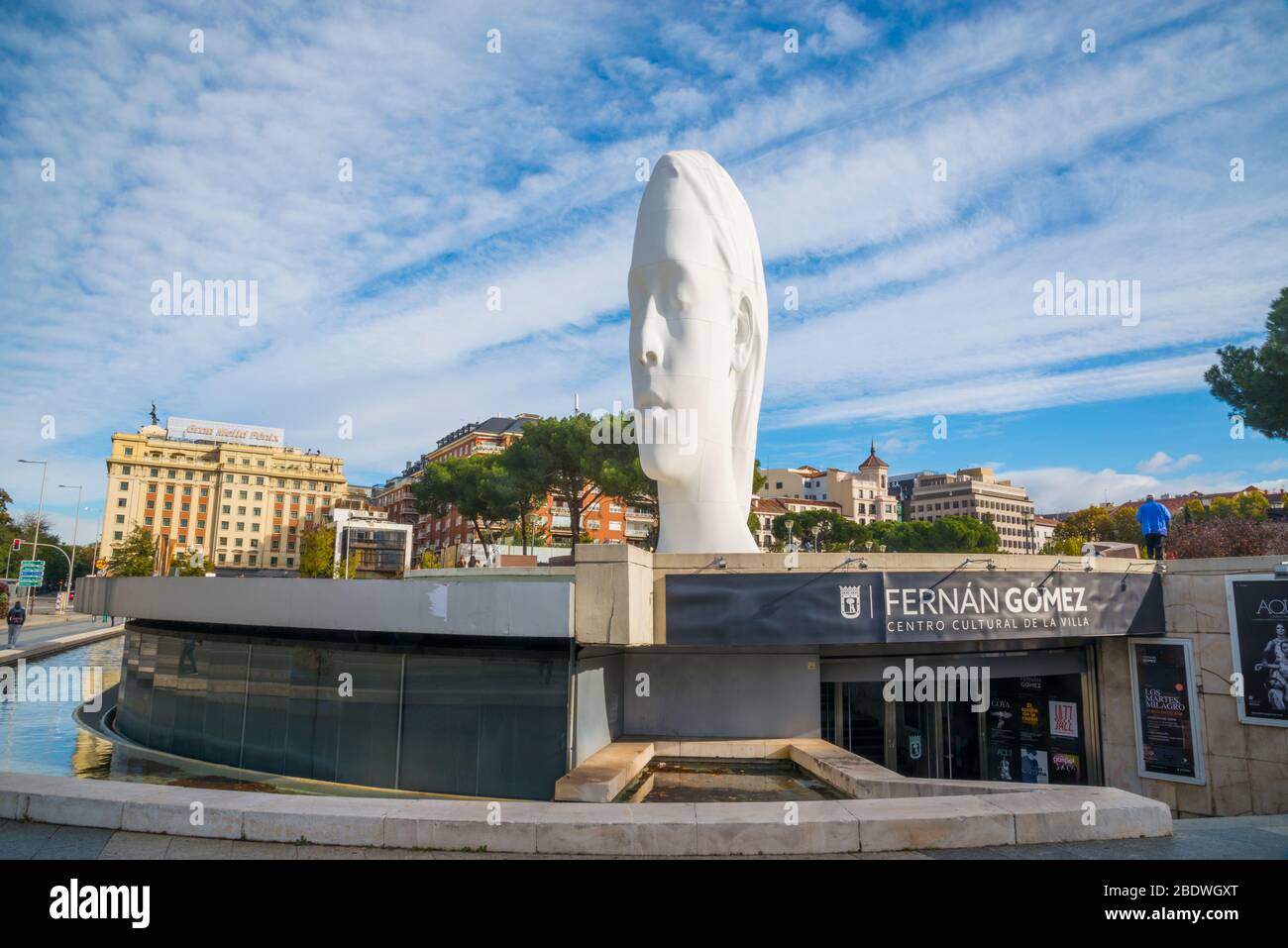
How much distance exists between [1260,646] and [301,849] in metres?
15.5

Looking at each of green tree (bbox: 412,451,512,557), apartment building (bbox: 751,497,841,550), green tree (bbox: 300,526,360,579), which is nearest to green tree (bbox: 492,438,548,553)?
green tree (bbox: 412,451,512,557)

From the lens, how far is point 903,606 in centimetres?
1365

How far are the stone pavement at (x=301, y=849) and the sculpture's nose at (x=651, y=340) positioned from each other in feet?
37.5

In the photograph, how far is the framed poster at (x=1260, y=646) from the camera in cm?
1405

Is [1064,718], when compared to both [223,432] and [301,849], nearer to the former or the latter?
[301,849]

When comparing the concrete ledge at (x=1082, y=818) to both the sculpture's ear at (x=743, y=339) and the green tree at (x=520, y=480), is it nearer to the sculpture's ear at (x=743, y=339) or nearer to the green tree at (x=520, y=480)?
the sculpture's ear at (x=743, y=339)

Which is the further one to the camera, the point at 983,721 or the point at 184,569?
the point at 184,569

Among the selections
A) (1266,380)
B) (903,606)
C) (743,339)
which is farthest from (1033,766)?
(1266,380)

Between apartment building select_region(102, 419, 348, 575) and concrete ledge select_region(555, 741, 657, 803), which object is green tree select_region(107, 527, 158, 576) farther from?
apartment building select_region(102, 419, 348, 575)

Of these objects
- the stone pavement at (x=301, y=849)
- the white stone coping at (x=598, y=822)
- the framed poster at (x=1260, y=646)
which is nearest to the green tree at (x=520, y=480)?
the framed poster at (x=1260, y=646)

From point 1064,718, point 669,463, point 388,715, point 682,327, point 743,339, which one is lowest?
point 1064,718

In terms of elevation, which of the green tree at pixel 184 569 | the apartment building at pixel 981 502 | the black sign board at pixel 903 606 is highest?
the apartment building at pixel 981 502

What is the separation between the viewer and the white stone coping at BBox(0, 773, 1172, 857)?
22.0 feet
